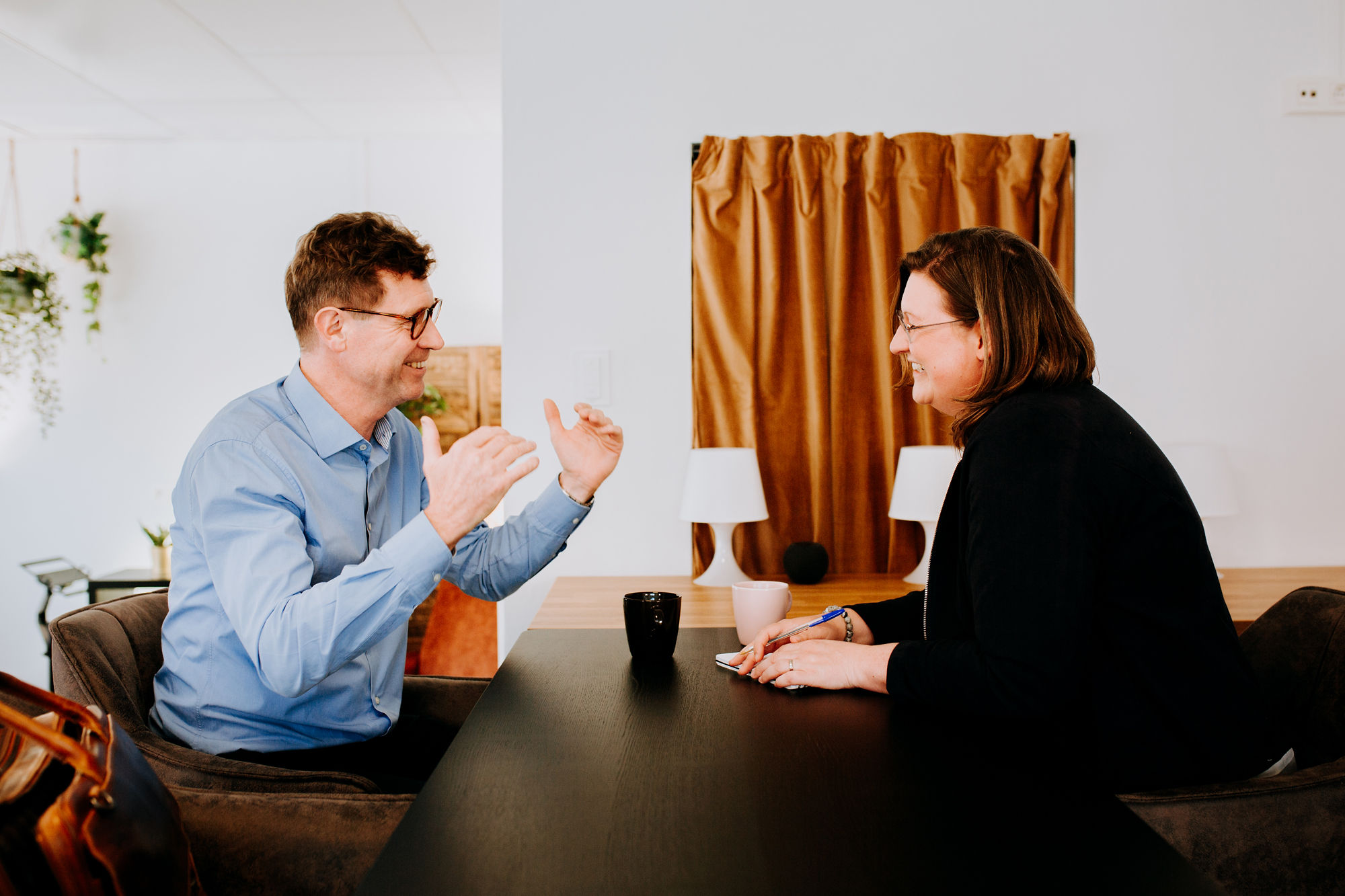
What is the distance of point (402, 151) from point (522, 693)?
12.1 ft

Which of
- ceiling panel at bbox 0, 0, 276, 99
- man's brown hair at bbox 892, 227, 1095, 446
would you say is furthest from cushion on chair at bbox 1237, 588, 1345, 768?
ceiling panel at bbox 0, 0, 276, 99

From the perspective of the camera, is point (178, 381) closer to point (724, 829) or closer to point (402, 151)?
point (402, 151)

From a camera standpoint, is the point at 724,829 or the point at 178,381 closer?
the point at 724,829

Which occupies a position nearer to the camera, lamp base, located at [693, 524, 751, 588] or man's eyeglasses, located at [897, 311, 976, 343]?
man's eyeglasses, located at [897, 311, 976, 343]

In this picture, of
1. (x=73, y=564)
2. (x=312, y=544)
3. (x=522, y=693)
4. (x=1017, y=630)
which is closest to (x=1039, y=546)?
(x=1017, y=630)

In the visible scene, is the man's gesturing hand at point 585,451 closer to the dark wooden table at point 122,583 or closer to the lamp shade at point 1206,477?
the lamp shade at point 1206,477

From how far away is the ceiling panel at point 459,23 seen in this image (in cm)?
273

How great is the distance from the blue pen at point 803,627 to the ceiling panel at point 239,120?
340cm

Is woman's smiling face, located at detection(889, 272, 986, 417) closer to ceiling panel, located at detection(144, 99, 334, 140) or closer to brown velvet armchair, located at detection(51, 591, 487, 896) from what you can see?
brown velvet armchair, located at detection(51, 591, 487, 896)

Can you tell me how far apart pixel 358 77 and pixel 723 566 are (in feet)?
8.11

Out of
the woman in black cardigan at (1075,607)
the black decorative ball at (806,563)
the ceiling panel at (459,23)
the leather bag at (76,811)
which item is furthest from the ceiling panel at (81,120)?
the woman in black cardigan at (1075,607)

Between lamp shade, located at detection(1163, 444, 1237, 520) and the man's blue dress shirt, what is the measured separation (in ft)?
5.29

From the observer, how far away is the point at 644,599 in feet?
3.94

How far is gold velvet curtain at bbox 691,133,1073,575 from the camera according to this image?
92.7 inches
